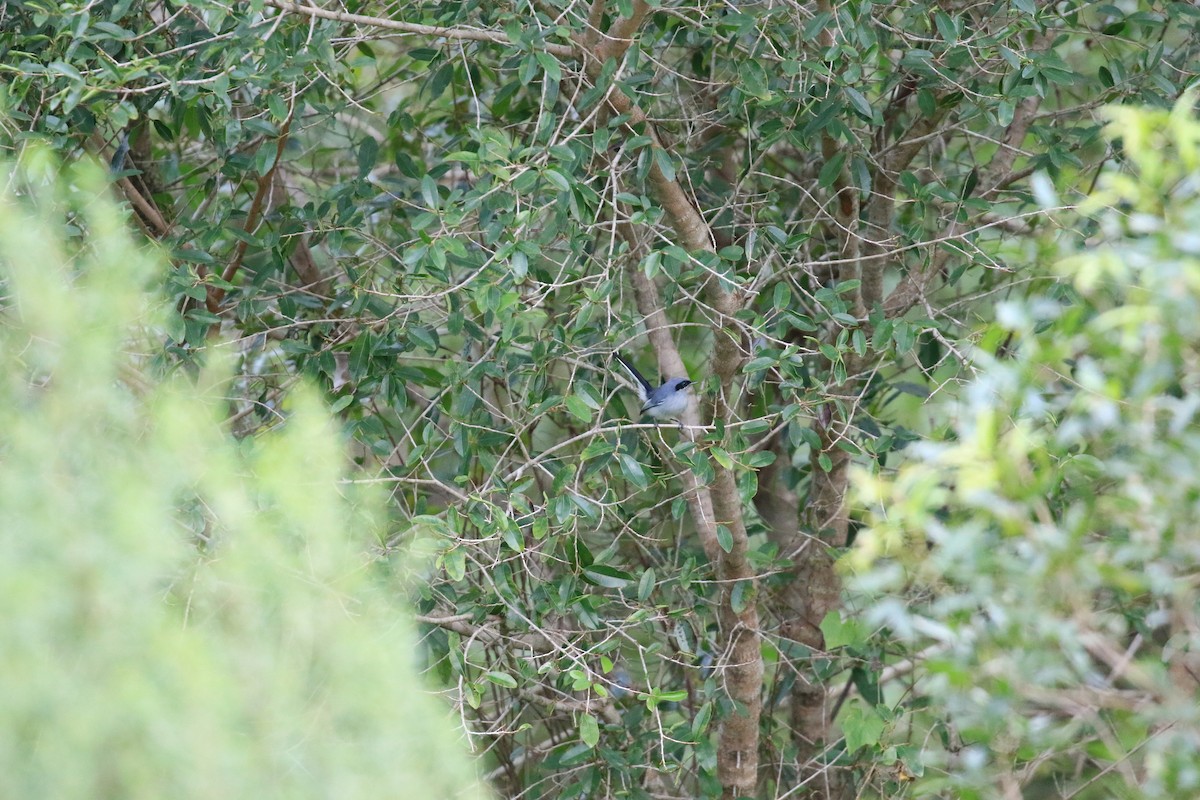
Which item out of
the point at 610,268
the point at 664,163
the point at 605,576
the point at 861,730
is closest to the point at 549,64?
the point at 664,163

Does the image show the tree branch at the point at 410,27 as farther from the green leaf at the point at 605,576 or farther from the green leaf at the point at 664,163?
the green leaf at the point at 605,576

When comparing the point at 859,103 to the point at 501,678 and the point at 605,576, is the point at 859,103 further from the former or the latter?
the point at 501,678

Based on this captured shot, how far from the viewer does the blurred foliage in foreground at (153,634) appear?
1253 millimetres

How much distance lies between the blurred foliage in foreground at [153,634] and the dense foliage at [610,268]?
0.91 m

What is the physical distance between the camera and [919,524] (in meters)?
1.27

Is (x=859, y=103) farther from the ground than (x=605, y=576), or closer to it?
farther from the ground

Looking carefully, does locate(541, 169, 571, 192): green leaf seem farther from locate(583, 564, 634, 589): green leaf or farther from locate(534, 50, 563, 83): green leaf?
locate(583, 564, 634, 589): green leaf

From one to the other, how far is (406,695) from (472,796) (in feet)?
0.68

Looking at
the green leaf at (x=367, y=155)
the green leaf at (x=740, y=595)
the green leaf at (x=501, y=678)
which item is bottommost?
the green leaf at (x=740, y=595)

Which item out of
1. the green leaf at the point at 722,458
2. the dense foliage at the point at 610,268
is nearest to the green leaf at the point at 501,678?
the dense foliage at the point at 610,268

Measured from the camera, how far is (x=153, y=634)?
1.30 meters

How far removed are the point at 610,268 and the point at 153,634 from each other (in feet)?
5.43

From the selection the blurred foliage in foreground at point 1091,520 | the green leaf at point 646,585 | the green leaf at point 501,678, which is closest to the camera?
the blurred foliage in foreground at point 1091,520

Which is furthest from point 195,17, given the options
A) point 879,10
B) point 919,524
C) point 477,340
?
point 919,524
